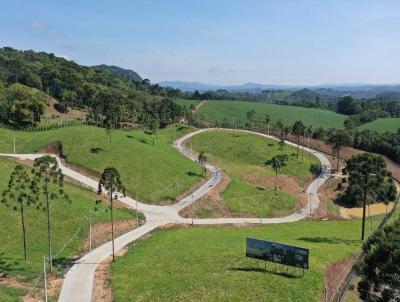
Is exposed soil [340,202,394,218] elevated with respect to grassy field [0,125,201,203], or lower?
→ lower

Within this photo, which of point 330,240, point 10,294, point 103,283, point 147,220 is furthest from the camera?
point 147,220

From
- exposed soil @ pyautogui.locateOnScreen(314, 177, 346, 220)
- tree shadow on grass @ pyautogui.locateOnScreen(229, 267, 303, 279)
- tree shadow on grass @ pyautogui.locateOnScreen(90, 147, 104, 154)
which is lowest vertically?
exposed soil @ pyautogui.locateOnScreen(314, 177, 346, 220)

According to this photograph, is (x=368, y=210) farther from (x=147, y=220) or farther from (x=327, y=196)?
(x=147, y=220)

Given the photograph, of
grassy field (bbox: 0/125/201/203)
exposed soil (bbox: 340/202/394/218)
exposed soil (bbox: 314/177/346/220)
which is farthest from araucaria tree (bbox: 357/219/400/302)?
exposed soil (bbox: 340/202/394/218)

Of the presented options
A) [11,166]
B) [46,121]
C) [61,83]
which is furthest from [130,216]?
[61,83]

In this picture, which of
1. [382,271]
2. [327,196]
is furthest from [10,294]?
[327,196]

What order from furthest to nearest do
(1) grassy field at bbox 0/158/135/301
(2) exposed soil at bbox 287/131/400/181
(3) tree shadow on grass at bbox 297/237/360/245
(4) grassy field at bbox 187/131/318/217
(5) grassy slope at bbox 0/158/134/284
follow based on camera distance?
(2) exposed soil at bbox 287/131/400/181 < (4) grassy field at bbox 187/131/318/217 < (3) tree shadow on grass at bbox 297/237/360/245 < (5) grassy slope at bbox 0/158/134/284 < (1) grassy field at bbox 0/158/135/301

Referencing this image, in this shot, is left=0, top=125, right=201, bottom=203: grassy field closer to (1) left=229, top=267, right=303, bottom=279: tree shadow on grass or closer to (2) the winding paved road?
A: (2) the winding paved road
